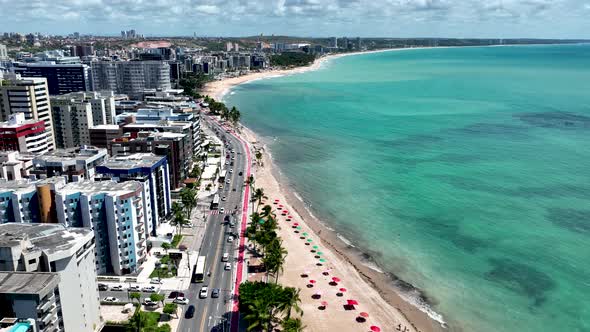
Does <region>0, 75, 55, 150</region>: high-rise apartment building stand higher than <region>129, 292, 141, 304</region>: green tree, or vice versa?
<region>0, 75, 55, 150</region>: high-rise apartment building

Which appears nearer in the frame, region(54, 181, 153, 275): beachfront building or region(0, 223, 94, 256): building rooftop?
region(0, 223, 94, 256): building rooftop

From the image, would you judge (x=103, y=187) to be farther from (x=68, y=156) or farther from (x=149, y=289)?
(x=68, y=156)

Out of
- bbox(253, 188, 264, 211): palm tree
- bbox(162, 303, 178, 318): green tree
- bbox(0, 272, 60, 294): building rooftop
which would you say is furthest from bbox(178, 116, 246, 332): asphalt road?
bbox(0, 272, 60, 294): building rooftop

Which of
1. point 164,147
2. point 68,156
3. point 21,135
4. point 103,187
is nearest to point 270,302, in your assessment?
point 103,187

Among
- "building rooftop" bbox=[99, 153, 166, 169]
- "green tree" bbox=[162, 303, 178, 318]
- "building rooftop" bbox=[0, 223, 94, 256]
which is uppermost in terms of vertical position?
"building rooftop" bbox=[99, 153, 166, 169]

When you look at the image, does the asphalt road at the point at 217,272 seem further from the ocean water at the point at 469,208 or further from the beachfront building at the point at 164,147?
the ocean water at the point at 469,208

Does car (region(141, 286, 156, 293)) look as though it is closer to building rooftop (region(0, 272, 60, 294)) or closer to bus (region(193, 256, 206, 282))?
bus (region(193, 256, 206, 282))

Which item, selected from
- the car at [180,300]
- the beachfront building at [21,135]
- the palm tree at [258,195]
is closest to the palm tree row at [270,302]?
the car at [180,300]

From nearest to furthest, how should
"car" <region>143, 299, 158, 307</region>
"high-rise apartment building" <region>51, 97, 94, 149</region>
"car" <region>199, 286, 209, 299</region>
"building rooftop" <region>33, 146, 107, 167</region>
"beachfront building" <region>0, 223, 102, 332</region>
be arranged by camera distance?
1. "beachfront building" <region>0, 223, 102, 332</region>
2. "car" <region>143, 299, 158, 307</region>
3. "car" <region>199, 286, 209, 299</region>
4. "building rooftop" <region>33, 146, 107, 167</region>
5. "high-rise apartment building" <region>51, 97, 94, 149</region>
